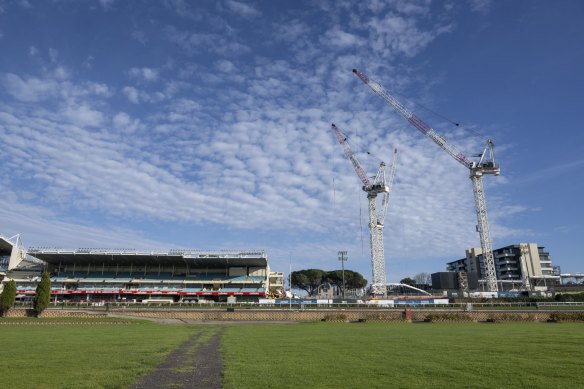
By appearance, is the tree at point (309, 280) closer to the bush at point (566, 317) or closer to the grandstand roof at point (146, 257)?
the grandstand roof at point (146, 257)

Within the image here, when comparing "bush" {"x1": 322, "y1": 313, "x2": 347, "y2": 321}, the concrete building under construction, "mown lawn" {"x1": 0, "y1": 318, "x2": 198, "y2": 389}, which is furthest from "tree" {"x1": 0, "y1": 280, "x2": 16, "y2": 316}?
the concrete building under construction

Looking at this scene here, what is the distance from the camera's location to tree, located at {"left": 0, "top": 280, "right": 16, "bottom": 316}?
58.6 m

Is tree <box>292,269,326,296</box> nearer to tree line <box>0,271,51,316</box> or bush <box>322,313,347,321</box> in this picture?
bush <box>322,313,347,321</box>

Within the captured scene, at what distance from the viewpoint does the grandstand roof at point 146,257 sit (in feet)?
350

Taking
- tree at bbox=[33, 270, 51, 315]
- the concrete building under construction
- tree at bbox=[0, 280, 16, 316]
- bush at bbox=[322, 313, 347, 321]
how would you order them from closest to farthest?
bush at bbox=[322, 313, 347, 321] → tree at bbox=[0, 280, 16, 316] → tree at bbox=[33, 270, 51, 315] → the concrete building under construction

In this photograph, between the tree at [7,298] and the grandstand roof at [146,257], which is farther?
the grandstand roof at [146,257]

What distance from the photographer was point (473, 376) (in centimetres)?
1344

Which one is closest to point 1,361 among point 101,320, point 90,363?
point 90,363

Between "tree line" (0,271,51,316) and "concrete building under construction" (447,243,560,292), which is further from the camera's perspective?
"concrete building under construction" (447,243,560,292)

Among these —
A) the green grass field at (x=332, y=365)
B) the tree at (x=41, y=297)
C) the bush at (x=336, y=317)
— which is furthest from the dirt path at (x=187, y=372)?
the tree at (x=41, y=297)

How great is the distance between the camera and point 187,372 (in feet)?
49.5

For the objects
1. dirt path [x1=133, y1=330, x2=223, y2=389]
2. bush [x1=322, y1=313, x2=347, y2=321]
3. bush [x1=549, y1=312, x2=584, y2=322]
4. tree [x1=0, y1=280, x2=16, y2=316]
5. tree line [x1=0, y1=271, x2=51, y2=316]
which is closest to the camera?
dirt path [x1=133, y1=330, x2=223, y2=389]

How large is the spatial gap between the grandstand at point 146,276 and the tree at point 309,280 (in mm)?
59098

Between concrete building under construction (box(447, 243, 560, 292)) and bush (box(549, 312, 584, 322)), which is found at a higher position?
concrete building under construction (box(447, 243, 560, 292))
